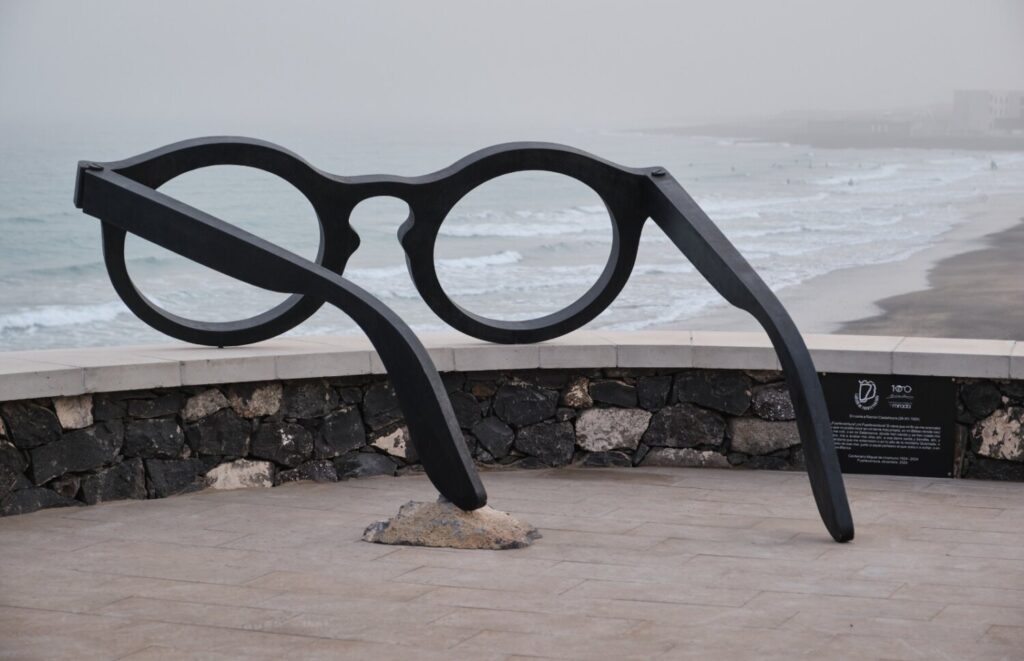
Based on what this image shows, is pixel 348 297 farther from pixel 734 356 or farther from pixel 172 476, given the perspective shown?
pixel 734 356

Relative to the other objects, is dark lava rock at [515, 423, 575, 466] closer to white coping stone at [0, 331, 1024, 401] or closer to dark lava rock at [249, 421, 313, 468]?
white coping stone at [0, 331, 1024, 401]

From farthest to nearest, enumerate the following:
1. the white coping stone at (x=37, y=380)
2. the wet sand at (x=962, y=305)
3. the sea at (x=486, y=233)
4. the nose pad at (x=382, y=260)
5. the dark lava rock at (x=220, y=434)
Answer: the nose pad at (x=382, y=260) < the sea at (x=486, y=233) < the wet sand at (x=962, y=305) < the dark lava rock at (x=220, y=434) < the white coping stone at (x=37, y=380)

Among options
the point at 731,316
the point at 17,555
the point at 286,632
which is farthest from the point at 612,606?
the point at 731,316

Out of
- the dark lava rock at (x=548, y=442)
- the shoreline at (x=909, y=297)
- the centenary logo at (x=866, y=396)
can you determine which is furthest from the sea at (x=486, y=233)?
the centenary logo at (x=866, y=396)

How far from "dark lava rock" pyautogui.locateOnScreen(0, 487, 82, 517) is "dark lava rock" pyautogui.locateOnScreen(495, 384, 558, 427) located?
217 cm

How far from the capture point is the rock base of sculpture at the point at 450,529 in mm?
5520

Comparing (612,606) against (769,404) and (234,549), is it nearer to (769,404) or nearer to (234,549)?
(234,549)

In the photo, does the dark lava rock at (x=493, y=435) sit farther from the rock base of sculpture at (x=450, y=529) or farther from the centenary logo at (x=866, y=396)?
the centenary logo at (x=866, y=396)

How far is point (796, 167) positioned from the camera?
77125 mm

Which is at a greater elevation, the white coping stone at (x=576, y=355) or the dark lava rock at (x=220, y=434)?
the white coping stone at (x=576, y=355)

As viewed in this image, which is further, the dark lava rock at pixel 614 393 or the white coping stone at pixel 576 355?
the dark lava rock at pixel 614 393

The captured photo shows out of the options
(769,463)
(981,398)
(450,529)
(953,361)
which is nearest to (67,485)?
(450,529)

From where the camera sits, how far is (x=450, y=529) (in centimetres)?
555

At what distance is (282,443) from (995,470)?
3556 mm
